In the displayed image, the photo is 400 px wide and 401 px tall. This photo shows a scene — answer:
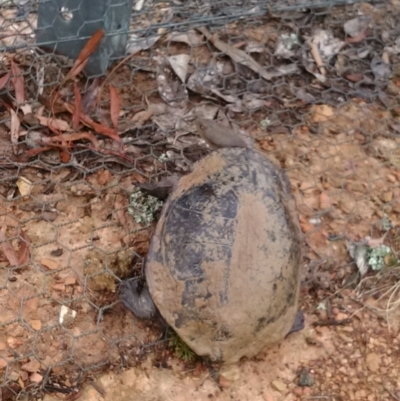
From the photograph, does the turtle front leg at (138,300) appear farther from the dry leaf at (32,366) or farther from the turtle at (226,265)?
the dry leaf at (32,366)

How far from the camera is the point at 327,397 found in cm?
163

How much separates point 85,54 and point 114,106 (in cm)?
18

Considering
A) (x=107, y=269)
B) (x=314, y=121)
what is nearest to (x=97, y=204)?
(x=107, y=269)

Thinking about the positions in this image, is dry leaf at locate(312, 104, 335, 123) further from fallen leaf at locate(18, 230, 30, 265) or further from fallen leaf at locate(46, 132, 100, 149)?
fallen leaf at locate(18, 230, 30, 265)

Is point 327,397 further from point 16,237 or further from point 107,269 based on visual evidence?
point 16,237

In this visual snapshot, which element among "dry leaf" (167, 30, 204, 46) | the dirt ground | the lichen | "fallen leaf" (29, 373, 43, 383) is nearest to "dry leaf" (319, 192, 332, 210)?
the dirt ground

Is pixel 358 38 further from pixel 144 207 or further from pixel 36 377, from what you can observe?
pixel 36 377

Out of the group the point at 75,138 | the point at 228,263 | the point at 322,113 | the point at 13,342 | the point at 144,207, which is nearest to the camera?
the point at 228,263

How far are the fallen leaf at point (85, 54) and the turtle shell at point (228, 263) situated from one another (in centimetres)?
60

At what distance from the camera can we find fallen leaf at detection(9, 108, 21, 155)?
1934mm

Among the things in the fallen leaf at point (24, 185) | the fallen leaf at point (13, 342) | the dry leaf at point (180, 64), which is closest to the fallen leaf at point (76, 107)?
the fallen leaf at point (24, 185)

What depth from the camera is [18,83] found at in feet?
6.72

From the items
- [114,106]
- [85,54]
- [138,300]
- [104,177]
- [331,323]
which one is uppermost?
[85,54]

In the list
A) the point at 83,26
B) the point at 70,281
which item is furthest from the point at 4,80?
the point at 70,281
